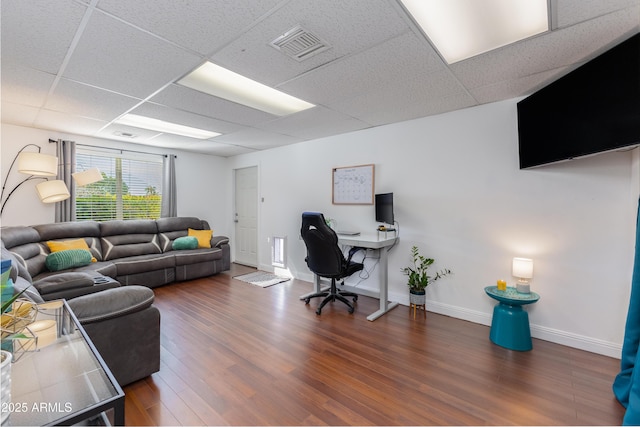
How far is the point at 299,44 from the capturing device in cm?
184

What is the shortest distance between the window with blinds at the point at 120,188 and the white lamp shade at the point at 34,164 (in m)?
1.15

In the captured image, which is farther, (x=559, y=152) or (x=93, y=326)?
(x=559, y=152)

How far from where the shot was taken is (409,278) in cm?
335

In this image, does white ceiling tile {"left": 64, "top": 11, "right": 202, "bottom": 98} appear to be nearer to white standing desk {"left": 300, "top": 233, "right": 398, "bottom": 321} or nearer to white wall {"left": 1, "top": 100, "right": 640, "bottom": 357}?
white standing desk {"left": 300, "top": 233, "right": 398, "bottom": 321}

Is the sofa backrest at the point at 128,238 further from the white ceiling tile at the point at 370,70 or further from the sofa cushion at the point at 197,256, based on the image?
the white ceiling tile at the point at 370,70

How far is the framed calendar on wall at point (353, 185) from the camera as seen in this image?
3.82m

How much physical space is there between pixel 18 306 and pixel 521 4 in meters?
3.11

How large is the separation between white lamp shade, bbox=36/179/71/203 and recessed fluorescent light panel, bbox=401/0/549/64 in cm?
458

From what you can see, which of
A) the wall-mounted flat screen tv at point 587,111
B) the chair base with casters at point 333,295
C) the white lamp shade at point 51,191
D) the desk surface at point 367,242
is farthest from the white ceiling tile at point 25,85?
the wall-mounted flat screen tv at point 587,111

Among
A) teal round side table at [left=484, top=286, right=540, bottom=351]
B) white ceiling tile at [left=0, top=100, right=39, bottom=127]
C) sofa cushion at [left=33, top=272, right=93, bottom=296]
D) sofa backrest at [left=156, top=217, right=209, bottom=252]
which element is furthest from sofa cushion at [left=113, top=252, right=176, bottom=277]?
teal round side table at [left=484, top=286, right=540, bottom=351]

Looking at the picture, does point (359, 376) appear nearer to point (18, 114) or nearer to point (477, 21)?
point (477, 21)

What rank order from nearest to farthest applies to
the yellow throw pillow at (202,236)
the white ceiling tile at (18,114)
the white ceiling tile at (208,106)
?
the white ceiling tile at (208,106)
the white ceiling tile at (18,114)
the yellow throw pillow at (202,236)

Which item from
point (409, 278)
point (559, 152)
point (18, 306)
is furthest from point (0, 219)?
point (559, 152)

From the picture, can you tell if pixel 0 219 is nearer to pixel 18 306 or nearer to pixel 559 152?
pixel 18 306
